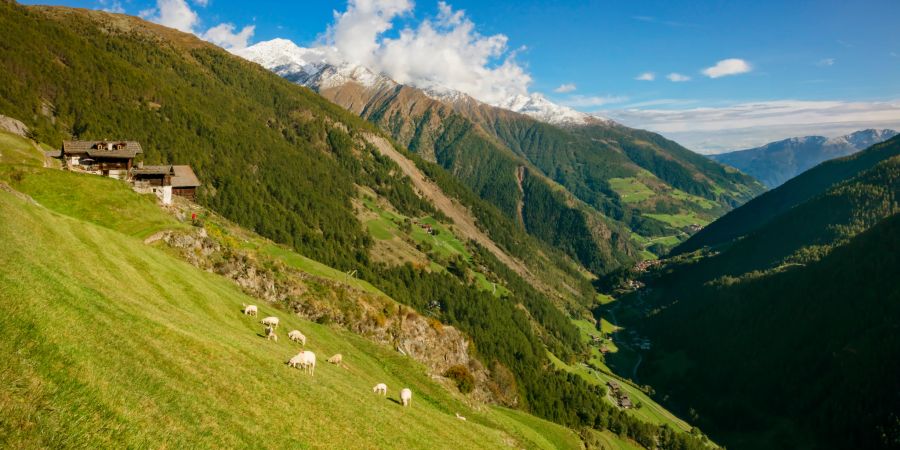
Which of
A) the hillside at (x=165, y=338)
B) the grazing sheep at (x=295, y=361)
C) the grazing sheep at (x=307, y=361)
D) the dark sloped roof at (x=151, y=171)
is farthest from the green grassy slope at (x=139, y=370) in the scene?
the dark sloped roof at (x=151, y=171)

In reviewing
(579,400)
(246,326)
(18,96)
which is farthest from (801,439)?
(18,96)

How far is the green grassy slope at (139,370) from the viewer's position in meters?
14.0

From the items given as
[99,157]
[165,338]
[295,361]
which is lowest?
[295,361]

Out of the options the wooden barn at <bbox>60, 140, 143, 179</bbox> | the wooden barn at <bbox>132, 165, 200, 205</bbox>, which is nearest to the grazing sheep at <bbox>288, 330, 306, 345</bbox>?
the wooden barn at <bbox>132, 165, 200, 205</bbox>

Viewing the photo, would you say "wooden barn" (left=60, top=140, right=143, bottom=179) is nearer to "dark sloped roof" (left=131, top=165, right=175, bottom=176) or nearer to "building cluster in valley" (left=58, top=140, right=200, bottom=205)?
"building cluster in valley" (left=58, top=140, right=200, bottom=205)

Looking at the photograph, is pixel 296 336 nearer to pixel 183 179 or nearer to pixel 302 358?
pixel 302 358

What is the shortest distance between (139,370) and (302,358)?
45.8ft

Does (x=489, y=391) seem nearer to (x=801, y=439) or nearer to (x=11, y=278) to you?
(x=11, y=278)

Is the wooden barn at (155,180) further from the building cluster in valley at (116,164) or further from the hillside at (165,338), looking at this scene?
the hillside at (165,338)

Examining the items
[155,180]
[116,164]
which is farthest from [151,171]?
[116,164]

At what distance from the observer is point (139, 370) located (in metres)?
18.1

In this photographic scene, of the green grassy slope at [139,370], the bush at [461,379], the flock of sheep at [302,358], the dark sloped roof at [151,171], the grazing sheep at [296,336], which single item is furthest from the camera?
the dark sloped roof at [151,171]

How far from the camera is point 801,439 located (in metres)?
193

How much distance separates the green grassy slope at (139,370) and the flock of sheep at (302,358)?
1.17m
